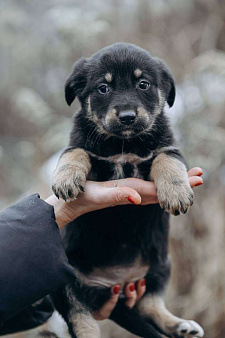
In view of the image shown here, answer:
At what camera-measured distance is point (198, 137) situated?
16.0 ft

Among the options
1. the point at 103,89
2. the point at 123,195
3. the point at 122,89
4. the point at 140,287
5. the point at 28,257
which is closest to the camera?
the point at 28,257

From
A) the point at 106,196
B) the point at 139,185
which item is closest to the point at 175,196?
the point at 139,185

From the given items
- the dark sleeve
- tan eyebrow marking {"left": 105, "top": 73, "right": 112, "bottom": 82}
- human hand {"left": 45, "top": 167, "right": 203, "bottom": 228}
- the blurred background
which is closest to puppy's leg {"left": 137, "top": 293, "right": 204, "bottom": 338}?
human hand {"left": 45, "top": 167, "right": 203, "bottom": 228}

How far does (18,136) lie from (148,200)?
5984mm

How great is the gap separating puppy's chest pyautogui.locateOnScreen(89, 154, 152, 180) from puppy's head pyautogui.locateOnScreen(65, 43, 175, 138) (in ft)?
0.59

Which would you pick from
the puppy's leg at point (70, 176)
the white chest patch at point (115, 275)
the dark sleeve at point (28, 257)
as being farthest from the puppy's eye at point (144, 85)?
the white chest patch at point (115, 275)

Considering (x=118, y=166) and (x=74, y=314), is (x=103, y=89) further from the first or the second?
(x=74, y=314)

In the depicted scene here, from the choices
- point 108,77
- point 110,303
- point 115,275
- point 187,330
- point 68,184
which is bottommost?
point 187,330

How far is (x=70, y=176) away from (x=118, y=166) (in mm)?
444

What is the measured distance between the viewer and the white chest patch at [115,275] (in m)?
2.75

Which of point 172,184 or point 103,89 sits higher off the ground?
point 103,89

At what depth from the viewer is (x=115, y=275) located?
280 cm

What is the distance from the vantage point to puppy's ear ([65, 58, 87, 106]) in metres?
2.82

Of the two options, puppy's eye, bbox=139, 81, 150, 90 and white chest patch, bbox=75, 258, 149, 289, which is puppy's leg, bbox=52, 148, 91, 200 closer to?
puppy's eye, bbox=139, 81, 150, 90
